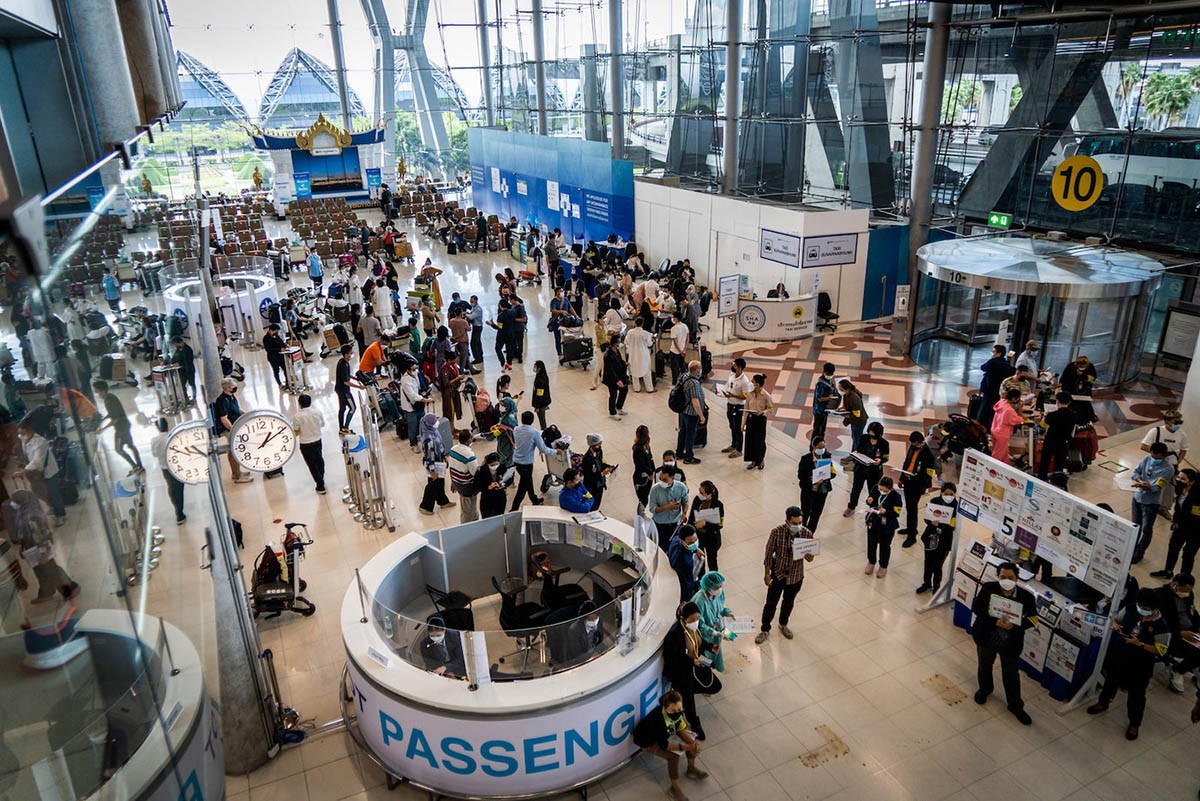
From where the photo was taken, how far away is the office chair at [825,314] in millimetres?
16266

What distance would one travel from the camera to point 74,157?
9.91m

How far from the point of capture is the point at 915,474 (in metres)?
8.05

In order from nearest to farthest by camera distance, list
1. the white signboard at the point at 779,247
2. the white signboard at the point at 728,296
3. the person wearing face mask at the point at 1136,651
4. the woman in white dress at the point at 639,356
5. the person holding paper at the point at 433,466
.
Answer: the person wearing face mask at the point at 1136,651 < the person holding paper at the point at 433,466 < the woman in white dress at the point at 639,356 < the white signboard at the point at 728,296 < the white signboard at the point at 779,247

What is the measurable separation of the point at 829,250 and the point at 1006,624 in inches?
445

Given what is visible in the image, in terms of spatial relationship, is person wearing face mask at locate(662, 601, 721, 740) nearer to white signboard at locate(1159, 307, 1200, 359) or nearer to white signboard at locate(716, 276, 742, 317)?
white signboard at locate(716, 276, 742, 317)

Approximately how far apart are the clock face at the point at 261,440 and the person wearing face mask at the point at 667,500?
11.2ft

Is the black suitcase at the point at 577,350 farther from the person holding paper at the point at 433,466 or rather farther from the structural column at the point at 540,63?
the structural column at the point at 540,63

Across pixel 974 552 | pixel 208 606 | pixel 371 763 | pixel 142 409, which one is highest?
pixel 142 409

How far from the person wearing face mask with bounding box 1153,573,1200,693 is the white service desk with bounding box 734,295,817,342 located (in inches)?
397

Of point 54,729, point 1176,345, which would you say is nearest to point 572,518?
point 54,729

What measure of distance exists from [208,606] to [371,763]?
209cm

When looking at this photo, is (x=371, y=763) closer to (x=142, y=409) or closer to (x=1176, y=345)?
(x=142, y=409)

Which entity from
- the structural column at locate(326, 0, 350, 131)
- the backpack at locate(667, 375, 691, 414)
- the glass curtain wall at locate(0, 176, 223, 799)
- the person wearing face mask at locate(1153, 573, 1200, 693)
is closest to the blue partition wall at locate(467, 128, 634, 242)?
the structural column at locate(326, 0, 350, 131)

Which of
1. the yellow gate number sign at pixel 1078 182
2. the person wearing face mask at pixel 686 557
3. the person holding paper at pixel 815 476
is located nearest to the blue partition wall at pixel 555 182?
the yellow gate number sign at pixel 1078 182
